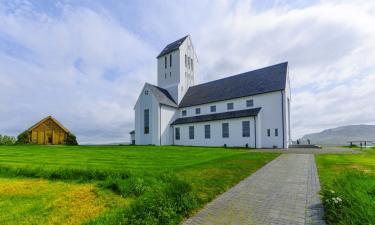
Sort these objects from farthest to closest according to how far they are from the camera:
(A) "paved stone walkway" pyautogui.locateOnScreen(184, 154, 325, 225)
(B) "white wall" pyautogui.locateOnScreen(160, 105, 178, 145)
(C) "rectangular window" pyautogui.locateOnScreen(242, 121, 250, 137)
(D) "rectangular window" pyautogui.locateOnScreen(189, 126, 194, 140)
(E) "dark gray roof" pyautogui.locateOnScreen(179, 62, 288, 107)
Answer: (B) "white wall" pyautogui.locateOnScreen(160, 105, 178, 145) → (D) "rectangular window" pyautogui.locateOnScreen(189, 126, 194, 140) → (E) "dark gray roof" pyautogui.locateOnScreen(179, 62, 288, 107) → (C) "rectangular window" pyautogui.locateOnScreen(242, 121, 250, 137) → (A) "paved stone walkway" pyautogui.locateOnScreen(184, 154, 325, 225)

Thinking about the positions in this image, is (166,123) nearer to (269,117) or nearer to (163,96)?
(163,96)

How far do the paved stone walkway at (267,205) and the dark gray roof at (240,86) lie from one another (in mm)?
21926

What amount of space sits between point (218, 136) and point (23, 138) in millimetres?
28630

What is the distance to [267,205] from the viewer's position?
5.31m

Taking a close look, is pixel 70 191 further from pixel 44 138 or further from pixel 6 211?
pixel 44 138

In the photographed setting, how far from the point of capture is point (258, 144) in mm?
26719

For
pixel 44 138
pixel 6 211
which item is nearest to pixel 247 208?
pixel 6 211

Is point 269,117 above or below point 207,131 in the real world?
above

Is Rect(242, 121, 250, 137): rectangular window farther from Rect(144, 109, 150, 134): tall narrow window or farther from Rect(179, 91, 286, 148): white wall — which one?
Rect(144, 109, 150, 134): tall narrow window

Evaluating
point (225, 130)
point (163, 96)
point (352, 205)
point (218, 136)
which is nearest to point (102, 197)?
point (352, 205)

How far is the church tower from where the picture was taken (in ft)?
128

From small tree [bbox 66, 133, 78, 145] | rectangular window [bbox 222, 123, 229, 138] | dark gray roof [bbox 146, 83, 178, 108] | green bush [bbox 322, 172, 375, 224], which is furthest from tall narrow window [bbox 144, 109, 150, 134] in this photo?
green bush [bbox 322, 172, 375, 224]

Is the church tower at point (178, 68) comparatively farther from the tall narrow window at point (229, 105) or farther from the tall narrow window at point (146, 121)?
the tall narrow window at point (229, 105)

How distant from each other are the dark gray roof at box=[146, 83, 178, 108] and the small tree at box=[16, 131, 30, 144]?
63.9 ft
